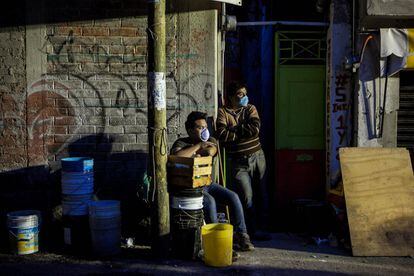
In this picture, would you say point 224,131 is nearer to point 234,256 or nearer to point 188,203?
point 188,203

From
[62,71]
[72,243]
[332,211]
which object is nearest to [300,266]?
[332,211]

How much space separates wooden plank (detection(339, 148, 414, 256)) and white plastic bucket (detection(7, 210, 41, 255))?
12.2 feet

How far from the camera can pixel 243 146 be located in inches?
264

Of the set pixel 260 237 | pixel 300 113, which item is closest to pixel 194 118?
pixel 260 237

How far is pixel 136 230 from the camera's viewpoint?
6797mm

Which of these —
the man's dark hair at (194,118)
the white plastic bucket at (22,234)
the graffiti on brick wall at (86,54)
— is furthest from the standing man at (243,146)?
the white plastic bucket at (22,234)

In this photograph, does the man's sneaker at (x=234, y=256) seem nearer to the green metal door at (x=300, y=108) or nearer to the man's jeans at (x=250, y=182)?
the man's jeans at (x=250, y=182)

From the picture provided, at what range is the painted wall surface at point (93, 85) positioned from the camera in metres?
6.78

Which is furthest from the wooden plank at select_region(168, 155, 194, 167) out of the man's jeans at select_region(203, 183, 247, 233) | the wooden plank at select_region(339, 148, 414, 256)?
the wooden plank at select_region(339, 148, 414, 256)

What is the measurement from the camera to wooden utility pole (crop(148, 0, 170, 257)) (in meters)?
5.79

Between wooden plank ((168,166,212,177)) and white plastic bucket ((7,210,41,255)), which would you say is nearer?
wooden plank ((168,166,212,177))

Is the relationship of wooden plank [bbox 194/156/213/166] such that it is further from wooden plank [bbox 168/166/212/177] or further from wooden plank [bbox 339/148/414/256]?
wooden plank [bbox 339/148/414/256]

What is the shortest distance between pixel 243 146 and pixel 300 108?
1848mm

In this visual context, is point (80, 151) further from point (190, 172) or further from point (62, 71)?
point (190, 172)
